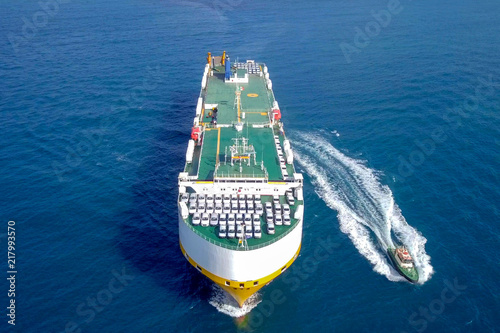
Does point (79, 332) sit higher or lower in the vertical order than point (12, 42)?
lower

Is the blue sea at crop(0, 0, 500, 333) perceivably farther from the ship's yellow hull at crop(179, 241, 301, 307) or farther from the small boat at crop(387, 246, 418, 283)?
the ship's yellow hull at crop(179, 241, 301, 307)

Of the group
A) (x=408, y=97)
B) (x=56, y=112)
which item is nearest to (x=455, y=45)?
(x=408, y=97)

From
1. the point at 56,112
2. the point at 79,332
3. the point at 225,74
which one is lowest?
the point at 79,332

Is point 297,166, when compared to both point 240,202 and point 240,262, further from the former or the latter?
point 240,262

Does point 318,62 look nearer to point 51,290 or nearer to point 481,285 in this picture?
point 481,285

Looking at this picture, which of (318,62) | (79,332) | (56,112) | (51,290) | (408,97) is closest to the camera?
(79,332)

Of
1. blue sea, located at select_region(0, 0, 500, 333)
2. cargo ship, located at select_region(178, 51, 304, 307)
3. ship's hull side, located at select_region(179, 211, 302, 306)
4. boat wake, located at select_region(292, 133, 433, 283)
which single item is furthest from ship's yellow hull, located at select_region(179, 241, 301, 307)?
boat wake, located at select_region(292, 133, 433, 283)

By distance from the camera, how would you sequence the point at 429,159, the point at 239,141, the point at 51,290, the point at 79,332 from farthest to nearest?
the point at 429,159 → the point at 239,141 → the point at 51,290 → the point at 79,332
